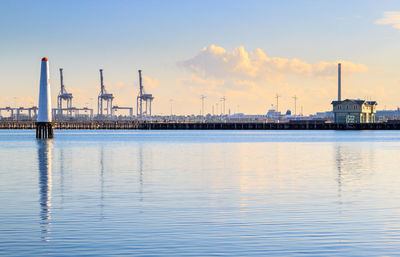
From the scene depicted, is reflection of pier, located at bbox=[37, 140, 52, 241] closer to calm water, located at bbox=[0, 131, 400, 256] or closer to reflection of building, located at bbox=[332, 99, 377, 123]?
calm water, located at bbox=[0, 131, 400, 256]

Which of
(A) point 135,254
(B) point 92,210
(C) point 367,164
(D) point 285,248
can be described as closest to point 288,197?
(B) point 92,210

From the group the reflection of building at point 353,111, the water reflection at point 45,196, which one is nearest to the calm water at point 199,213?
the water reflection at point 45,196

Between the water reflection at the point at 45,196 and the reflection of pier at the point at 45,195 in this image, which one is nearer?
the water reflection at the point at 45,196

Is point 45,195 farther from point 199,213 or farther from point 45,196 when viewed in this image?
point 199,213

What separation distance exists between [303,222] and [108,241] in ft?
20.5

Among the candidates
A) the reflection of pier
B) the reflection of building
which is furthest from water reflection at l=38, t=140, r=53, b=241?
the reflection of building

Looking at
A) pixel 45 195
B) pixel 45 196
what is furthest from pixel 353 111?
pixel 45 196

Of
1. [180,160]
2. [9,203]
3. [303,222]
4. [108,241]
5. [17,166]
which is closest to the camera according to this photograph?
[108,241]

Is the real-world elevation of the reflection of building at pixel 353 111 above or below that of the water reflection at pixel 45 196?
above

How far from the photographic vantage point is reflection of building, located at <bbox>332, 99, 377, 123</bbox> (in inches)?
6506

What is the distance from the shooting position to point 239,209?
888 inches

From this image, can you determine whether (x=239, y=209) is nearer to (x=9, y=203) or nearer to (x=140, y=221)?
(x=140, y=221)

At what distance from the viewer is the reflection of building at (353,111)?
165250 millimetres

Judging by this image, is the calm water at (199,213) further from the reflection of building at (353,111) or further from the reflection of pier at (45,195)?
the reflection of building at (353,111)
